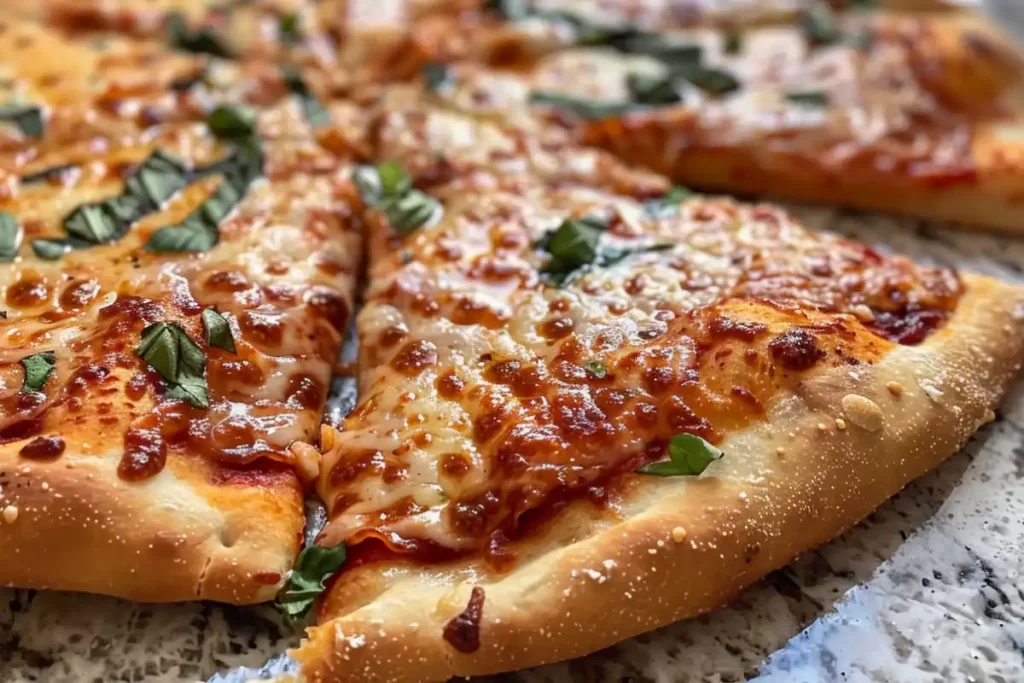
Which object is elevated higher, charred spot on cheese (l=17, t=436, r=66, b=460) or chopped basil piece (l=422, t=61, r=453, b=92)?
chopped basil piece (l=422, t=61, r=453, b=92)

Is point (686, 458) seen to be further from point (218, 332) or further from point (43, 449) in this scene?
point (43, 449)

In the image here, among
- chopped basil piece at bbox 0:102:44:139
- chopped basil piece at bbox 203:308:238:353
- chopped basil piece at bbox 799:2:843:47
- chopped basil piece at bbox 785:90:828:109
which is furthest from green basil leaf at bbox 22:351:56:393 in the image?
chopped basil piece at bbox 799:2:843:47

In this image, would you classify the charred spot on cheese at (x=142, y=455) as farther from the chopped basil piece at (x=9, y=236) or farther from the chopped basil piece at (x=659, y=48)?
the chopped basil piece at (x=659, y=48)

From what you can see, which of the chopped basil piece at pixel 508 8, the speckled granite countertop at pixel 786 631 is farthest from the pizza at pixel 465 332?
the chopped basil piece at pixel 508 8

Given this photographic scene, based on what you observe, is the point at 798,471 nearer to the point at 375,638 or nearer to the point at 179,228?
the point at 375,638

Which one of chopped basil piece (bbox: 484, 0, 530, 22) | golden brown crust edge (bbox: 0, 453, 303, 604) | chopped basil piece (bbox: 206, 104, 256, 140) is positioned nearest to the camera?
golden brown crust edge (bbox: 0, 453, 303, 604)

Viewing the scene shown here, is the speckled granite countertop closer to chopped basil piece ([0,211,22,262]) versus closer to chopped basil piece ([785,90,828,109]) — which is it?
chopped basil piece ([0,211,22,262])
